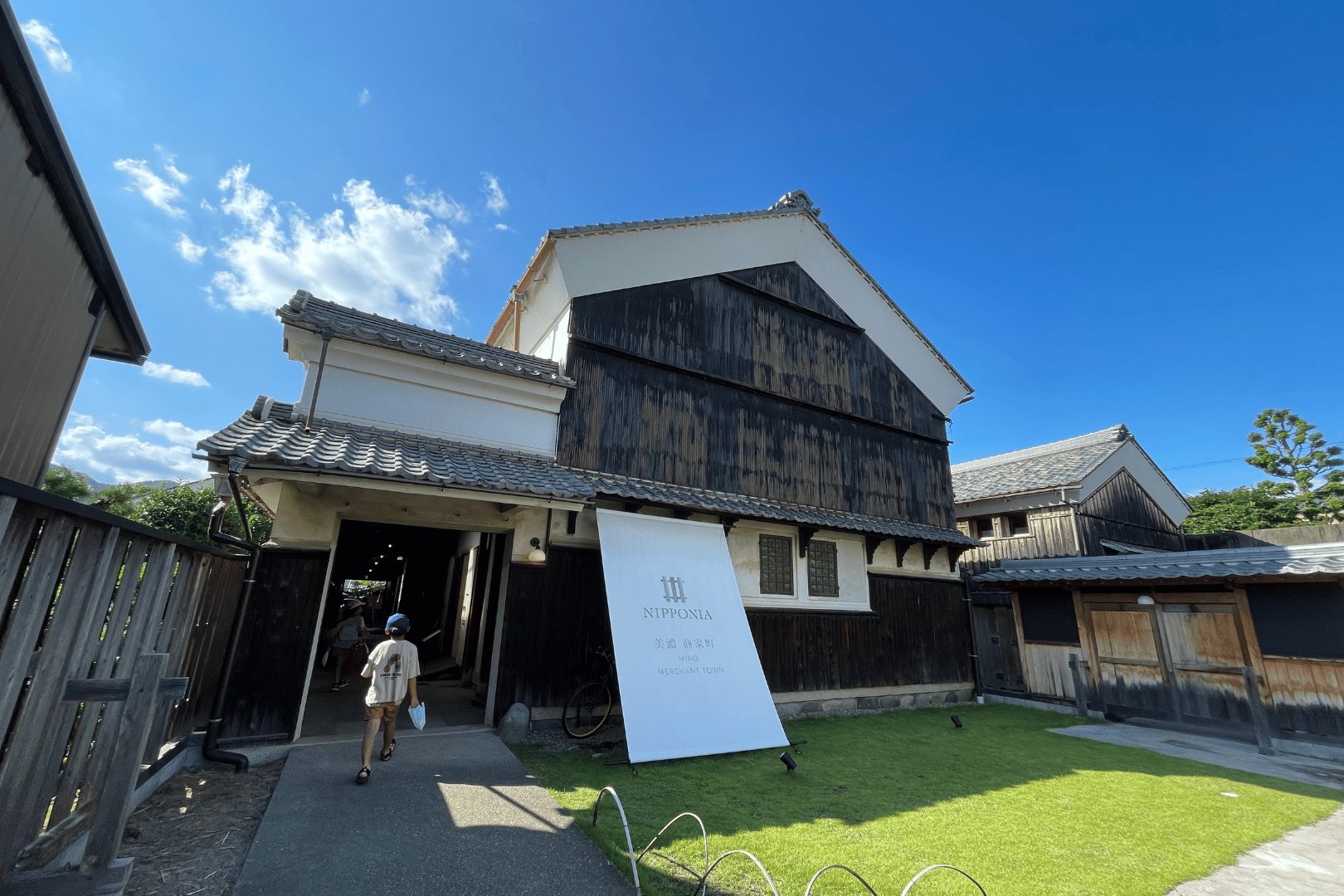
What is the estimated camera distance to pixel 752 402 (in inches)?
413

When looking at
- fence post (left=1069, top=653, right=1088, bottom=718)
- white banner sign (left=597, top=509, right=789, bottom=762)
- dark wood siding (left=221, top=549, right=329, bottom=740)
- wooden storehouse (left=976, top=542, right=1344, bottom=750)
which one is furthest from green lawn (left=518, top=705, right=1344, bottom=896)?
fence post (left=1069, top=653, right=1088, bottom=718)

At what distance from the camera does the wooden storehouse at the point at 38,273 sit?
3.29 m

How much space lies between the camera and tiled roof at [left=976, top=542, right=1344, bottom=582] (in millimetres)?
8352

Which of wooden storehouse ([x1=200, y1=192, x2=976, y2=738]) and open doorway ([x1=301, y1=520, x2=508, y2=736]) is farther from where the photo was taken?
open doorway ([x1=301, y1=520, x2=508, y2=736])

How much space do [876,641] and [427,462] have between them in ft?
29.6

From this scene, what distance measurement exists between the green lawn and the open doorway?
295cm

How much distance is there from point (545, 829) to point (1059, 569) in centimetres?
1237

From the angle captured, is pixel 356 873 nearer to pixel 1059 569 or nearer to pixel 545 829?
pixel 545 829

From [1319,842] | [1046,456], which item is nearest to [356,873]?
[1319,842]

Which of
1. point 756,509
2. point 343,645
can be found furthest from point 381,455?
point 343,645

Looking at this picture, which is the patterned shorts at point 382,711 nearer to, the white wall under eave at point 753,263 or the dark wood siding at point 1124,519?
the white wall under eave at point 753,263

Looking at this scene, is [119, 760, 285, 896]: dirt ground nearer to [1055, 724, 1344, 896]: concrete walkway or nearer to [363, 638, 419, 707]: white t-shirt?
[363, 638, 419, 707]: white t-shirt

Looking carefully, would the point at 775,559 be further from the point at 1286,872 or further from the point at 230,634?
the point at 230,634

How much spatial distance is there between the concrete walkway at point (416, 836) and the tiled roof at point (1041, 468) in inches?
581
